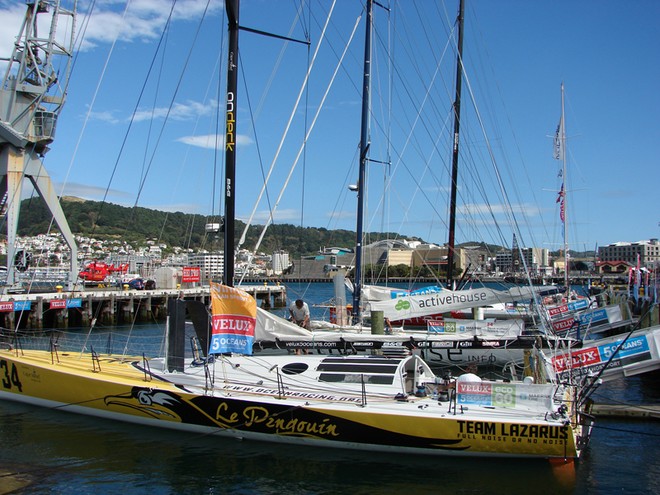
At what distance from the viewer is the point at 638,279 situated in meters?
35.2

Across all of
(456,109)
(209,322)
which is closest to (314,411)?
(209,322)

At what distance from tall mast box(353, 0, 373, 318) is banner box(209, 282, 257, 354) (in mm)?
10681

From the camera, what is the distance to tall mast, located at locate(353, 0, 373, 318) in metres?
23.1

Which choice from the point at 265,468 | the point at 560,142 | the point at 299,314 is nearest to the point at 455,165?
the point at 299,314

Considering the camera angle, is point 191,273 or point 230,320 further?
point 191,273

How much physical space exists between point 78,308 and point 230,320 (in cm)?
3391

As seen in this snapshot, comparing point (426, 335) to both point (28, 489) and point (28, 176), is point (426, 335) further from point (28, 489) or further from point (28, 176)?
point (28, 176)

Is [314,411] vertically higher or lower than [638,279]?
lower

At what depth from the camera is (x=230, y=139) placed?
1365cm

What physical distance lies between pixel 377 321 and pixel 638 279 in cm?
2253

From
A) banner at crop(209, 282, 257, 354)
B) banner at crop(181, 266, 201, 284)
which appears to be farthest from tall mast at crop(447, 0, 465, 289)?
banner at crop(181, 266, 201, 284)

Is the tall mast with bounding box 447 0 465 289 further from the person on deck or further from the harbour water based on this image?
the harbour water

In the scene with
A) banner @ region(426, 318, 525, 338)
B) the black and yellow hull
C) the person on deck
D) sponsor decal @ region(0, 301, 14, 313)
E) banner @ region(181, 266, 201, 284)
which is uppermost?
banner @ region(181, 266, 201, 284)

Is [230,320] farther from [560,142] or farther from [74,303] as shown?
[560,142]
